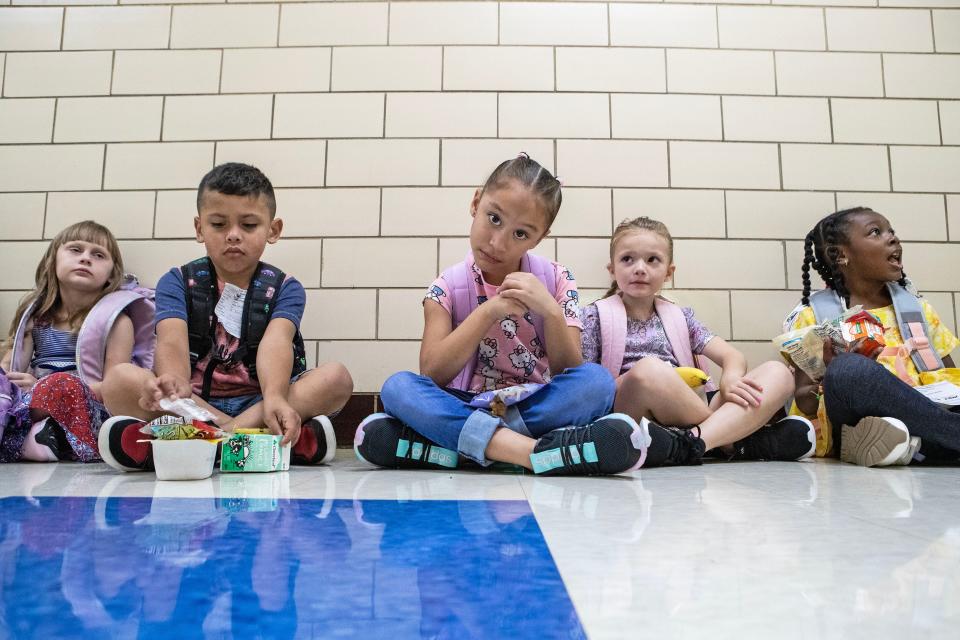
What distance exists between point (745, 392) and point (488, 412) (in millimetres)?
629

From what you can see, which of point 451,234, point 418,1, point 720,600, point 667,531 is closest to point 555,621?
point 720,600

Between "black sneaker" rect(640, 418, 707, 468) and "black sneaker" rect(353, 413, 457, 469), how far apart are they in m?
0.40

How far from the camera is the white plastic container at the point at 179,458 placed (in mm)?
1178

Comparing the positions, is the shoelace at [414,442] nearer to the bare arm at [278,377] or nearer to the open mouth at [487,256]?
the bare arm at [278,377]

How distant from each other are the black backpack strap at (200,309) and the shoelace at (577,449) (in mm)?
957

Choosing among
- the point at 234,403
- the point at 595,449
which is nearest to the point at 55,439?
the point at 234,403

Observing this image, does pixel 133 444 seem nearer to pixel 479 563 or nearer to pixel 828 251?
pixel 479 563

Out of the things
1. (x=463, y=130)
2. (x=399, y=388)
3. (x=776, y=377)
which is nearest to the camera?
(x=399, y=388)

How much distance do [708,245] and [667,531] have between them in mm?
1601

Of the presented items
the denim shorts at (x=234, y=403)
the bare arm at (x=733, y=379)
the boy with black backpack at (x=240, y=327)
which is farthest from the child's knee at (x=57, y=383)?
the bare arm at (x=733, y=379)

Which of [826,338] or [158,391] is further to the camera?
[826,338]

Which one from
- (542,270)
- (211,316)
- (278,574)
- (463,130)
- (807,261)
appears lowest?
(278,574)

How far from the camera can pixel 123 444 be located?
1.29m

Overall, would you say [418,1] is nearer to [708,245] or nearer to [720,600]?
[708,245]
